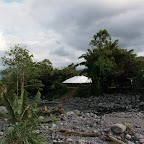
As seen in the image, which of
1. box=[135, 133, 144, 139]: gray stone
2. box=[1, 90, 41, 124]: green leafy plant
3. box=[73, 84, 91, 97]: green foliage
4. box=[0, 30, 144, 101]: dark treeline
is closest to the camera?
box=[135, 133, 144, 139]: gray stone

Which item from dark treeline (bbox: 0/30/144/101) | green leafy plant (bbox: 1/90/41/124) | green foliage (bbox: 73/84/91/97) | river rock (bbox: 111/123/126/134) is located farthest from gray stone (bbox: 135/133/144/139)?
green foliage (bbox: 73/84/91/97)

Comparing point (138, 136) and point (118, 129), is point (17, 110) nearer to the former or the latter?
point (118, 129)

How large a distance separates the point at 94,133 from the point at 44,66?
2580cm

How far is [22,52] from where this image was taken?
14.7m

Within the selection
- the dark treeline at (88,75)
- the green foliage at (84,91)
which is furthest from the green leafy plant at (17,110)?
the green foliage at (84,91)

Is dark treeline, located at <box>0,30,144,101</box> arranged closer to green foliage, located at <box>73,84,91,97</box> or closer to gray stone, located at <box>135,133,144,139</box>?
green foliage, located at <box>73,84,91,97</box>

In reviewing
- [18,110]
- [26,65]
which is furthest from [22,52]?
[18,110]

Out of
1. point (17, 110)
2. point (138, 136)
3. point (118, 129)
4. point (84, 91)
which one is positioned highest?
point (84, 91)

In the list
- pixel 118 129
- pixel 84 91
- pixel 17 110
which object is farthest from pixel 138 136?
pixel 84 91

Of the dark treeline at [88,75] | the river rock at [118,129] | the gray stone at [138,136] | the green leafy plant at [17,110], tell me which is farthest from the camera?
the dark treeline at [88,75]

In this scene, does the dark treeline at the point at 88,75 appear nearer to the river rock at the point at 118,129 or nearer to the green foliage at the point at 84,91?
the green foliage at the point at 84,91

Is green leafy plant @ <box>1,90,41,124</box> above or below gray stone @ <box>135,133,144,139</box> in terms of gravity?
above

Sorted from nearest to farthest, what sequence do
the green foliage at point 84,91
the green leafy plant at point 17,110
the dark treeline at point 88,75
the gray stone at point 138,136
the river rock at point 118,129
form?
the gray stone at point 138,136 < the river rock at point 118,129 < the green leafy plant at point 17,110 < the dark treeline at point 88,75 < the green foliage at point 84,91

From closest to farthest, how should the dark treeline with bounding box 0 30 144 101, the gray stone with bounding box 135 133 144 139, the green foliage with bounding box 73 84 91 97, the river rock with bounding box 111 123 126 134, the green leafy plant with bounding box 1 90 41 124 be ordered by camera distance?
the gray stone with bounding box 135 133 144 139 → the river rock with bounding box 111 123 126 134 → the green leafy plant with bounding box 1 90 41 124 → the dark treeline with bounding box 0 30 144 101 → the green foliage with bounding box 73 84 91 97
